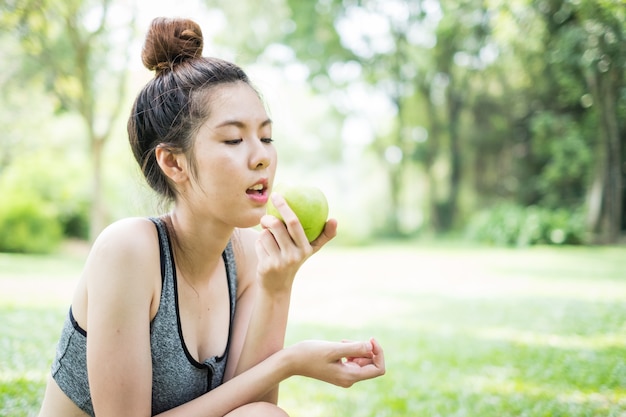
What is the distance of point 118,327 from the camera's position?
5.10 ft

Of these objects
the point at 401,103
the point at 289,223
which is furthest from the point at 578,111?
the point at 401,103

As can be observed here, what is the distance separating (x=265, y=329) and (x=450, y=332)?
157 inches

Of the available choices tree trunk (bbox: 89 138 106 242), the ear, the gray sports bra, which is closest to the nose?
the ear

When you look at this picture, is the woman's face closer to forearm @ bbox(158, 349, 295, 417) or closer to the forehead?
the forehead

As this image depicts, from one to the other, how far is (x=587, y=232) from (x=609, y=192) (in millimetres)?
1503

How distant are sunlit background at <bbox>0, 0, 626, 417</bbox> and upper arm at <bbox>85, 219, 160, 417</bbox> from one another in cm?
53

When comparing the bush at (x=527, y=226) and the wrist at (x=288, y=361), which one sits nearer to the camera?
the wrist at (x=288, y=361)

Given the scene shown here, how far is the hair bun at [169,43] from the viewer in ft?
6.24

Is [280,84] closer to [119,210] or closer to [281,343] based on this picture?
[119,210]

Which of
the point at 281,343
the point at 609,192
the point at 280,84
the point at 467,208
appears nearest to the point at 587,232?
the point at 609,192

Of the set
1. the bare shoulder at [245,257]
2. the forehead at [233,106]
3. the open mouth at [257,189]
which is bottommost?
the bare shoulder at [245,257]

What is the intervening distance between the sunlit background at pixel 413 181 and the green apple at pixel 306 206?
490 millimetres

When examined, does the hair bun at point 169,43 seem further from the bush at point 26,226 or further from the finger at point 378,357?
the bush at point 26,226

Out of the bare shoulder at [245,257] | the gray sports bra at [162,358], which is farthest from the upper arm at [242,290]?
the gray sports bra at [162,358]
